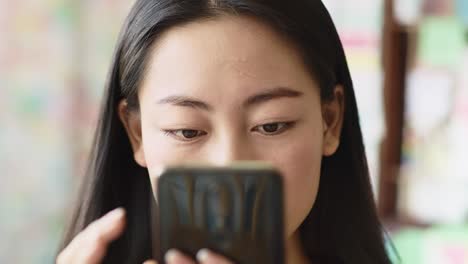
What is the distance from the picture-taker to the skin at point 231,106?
609 millimetres

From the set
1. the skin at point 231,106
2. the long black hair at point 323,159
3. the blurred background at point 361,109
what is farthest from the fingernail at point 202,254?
the blurred background at point 361,109

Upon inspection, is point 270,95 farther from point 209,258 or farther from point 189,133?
point 209,258

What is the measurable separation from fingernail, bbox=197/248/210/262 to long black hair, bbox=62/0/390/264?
24 centimetres

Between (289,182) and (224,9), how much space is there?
A: 182 mm

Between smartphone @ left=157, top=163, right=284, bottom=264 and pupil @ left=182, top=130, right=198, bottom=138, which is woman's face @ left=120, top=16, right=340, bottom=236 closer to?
pupil @ left=182, top=130, right=198, bottom=138

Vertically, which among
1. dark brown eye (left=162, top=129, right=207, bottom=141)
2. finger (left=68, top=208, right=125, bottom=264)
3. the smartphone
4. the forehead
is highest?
the forehead

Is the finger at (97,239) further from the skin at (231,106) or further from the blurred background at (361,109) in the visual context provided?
the blurred background at (361,109)

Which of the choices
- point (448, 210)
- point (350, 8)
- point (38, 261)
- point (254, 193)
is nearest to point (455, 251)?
point (448, 210)

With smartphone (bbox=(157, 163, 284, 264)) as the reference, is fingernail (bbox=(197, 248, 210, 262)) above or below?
below

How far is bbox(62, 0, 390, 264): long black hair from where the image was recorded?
0.65 m

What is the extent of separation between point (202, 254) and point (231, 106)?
164 millimetres

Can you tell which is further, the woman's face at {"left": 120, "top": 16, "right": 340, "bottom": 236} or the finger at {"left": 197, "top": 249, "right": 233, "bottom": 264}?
the woman's face at {"left": 120, "top": 16, "right": 340, "bottom": 236}

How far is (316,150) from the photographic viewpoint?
67 cm

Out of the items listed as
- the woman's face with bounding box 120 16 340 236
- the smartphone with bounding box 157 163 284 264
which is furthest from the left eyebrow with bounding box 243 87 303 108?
the smartphone with bounding box 157 163 284 264
